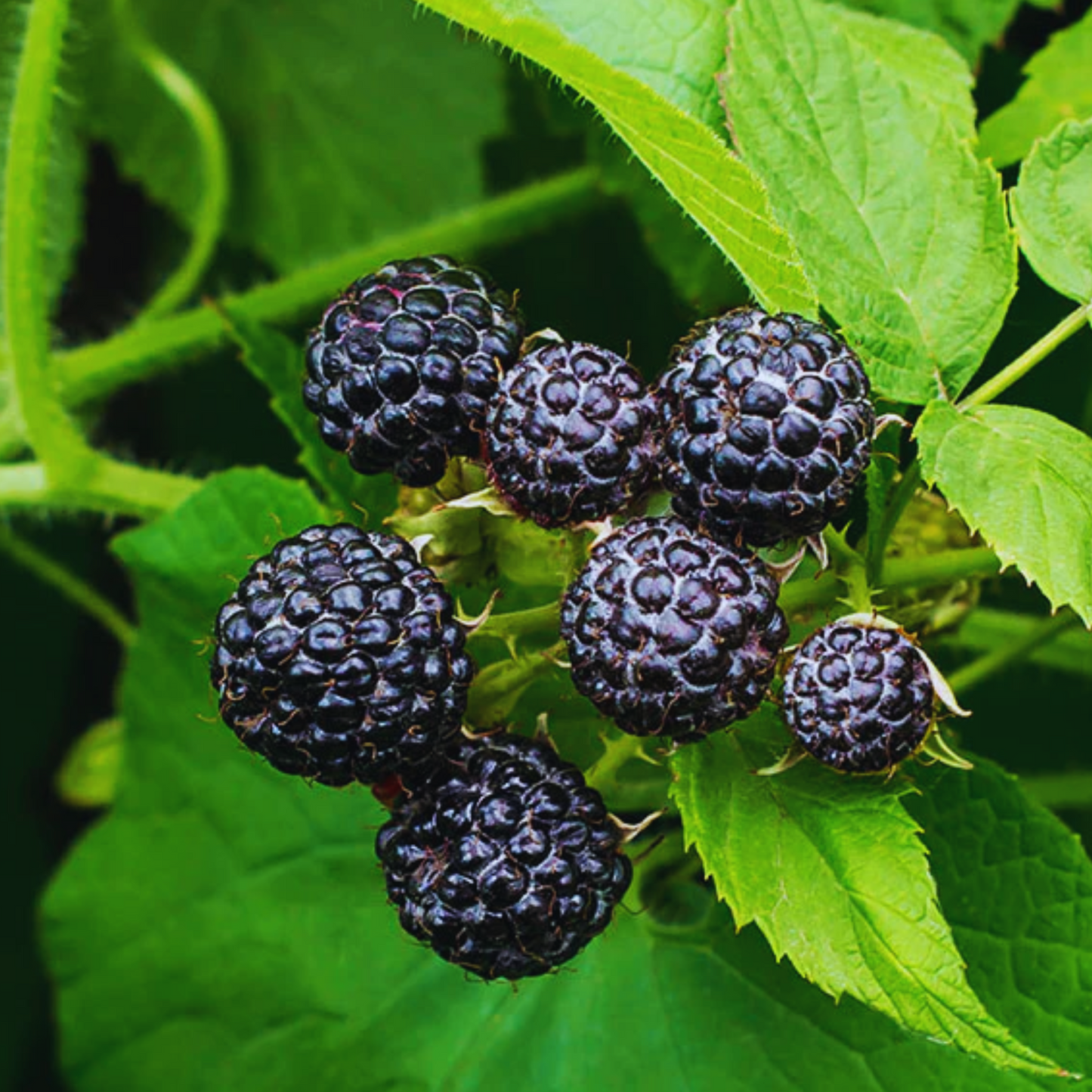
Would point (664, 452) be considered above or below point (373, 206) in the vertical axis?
above

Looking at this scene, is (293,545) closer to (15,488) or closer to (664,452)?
(664,452)

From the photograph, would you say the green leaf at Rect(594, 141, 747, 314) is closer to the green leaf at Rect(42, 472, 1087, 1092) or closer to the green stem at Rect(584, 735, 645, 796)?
the green leaf at Rect(42, 472, 1087, 1092)

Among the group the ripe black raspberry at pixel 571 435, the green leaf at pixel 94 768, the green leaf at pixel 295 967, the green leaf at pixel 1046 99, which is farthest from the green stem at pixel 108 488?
the green leaf at pixel 1046 99

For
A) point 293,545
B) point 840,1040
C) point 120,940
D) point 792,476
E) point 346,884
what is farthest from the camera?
point 120,940

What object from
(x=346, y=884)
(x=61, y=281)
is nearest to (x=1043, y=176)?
(x=346, y=884)

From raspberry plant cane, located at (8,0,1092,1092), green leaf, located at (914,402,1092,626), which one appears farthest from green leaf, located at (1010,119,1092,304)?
green leaf, located at (914,402,1092,626)
